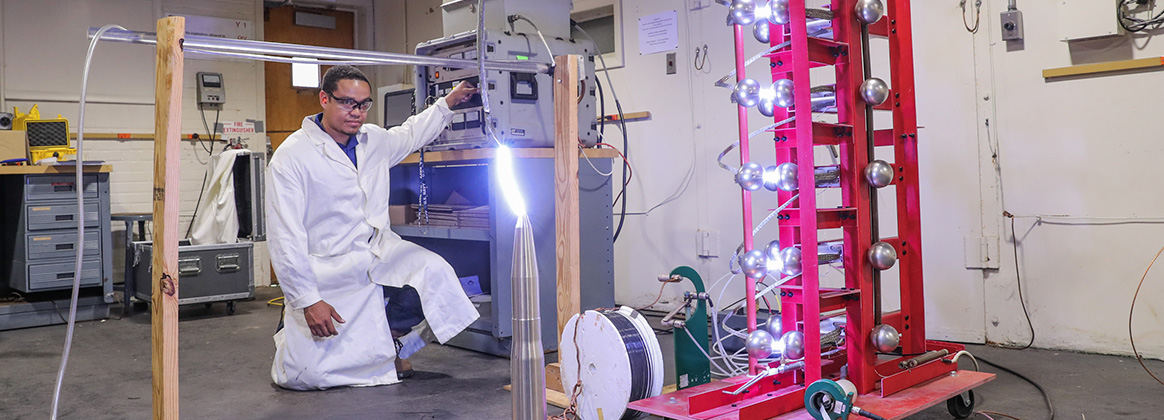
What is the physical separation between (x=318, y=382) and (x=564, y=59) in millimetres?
1513

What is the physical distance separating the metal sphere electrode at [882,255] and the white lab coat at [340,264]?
1548mm

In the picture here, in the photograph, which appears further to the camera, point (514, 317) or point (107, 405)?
point (107, 405)

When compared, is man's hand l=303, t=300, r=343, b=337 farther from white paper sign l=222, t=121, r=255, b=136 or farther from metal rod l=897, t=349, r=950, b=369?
white paper sign l=222, t=121, r=255, b=136

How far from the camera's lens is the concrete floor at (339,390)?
8.90 feet

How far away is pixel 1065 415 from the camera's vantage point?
8.31ft

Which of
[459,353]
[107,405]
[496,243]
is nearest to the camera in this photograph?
[107,405]

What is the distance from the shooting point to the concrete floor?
2713mm

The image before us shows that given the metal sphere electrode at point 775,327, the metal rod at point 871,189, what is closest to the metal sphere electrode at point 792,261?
the metal sphere electrode at point 775,327

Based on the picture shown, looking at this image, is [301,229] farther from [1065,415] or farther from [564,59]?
[1065,415]

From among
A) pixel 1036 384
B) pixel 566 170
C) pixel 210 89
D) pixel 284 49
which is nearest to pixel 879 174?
pixel 566 170

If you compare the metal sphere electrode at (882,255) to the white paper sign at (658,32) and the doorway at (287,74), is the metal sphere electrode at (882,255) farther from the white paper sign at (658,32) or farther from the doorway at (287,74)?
the doorway at (287,74)

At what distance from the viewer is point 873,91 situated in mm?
2287

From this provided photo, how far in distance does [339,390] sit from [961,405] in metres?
2.10

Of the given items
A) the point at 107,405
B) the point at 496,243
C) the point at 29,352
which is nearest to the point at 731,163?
the point at 496,243
